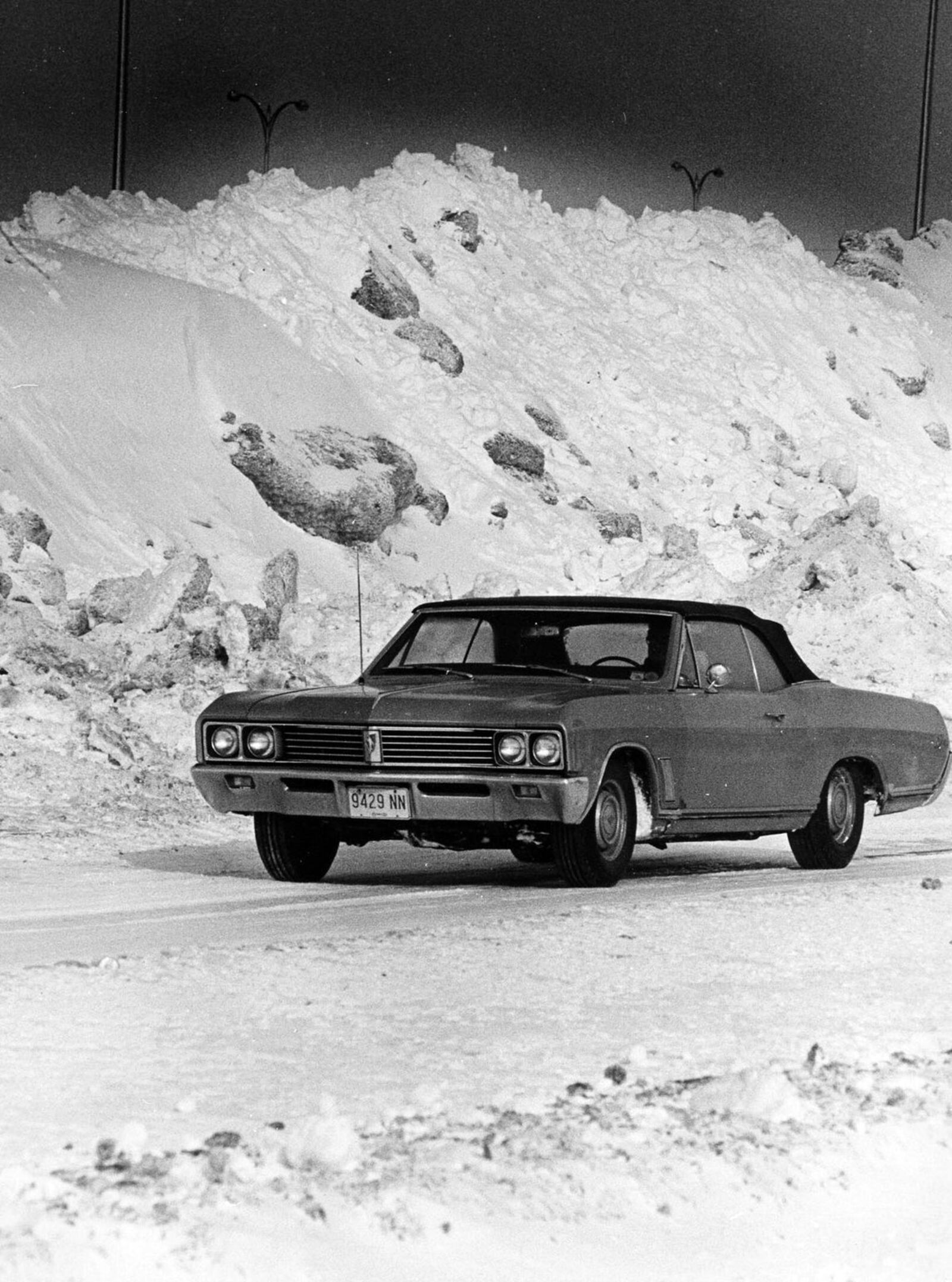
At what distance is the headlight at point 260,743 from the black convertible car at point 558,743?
0.01 m

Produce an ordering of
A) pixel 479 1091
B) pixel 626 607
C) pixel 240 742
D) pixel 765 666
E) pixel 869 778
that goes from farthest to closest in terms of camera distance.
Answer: pixel 869 778
pixel 765 666
pixel 626 607
pixel 240 742
pixel 479 1091

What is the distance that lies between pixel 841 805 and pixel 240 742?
3.91 metres

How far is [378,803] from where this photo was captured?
11.1 metres

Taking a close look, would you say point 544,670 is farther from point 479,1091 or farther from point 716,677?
point 479,1091

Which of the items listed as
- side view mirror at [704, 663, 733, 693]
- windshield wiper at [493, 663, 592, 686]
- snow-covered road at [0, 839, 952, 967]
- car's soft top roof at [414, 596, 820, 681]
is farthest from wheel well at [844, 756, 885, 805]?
windshield wiper at [493, 663, 592, 686]

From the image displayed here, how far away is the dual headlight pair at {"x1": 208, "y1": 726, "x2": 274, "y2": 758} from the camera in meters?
11.5

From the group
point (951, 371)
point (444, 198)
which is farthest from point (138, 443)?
point (951, 371)

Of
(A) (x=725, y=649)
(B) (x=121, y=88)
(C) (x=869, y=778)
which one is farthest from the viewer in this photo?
(B) (x=121, y=88)

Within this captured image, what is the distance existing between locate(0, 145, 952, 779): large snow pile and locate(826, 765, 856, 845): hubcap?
649 cm

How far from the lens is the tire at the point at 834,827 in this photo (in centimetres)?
1328

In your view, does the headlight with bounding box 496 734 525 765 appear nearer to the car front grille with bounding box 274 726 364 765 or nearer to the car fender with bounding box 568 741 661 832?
the car fender with bounding box 568 741 661 832

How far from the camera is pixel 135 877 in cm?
1257

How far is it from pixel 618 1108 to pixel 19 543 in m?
22.3

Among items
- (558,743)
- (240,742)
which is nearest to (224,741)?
(240,742)
